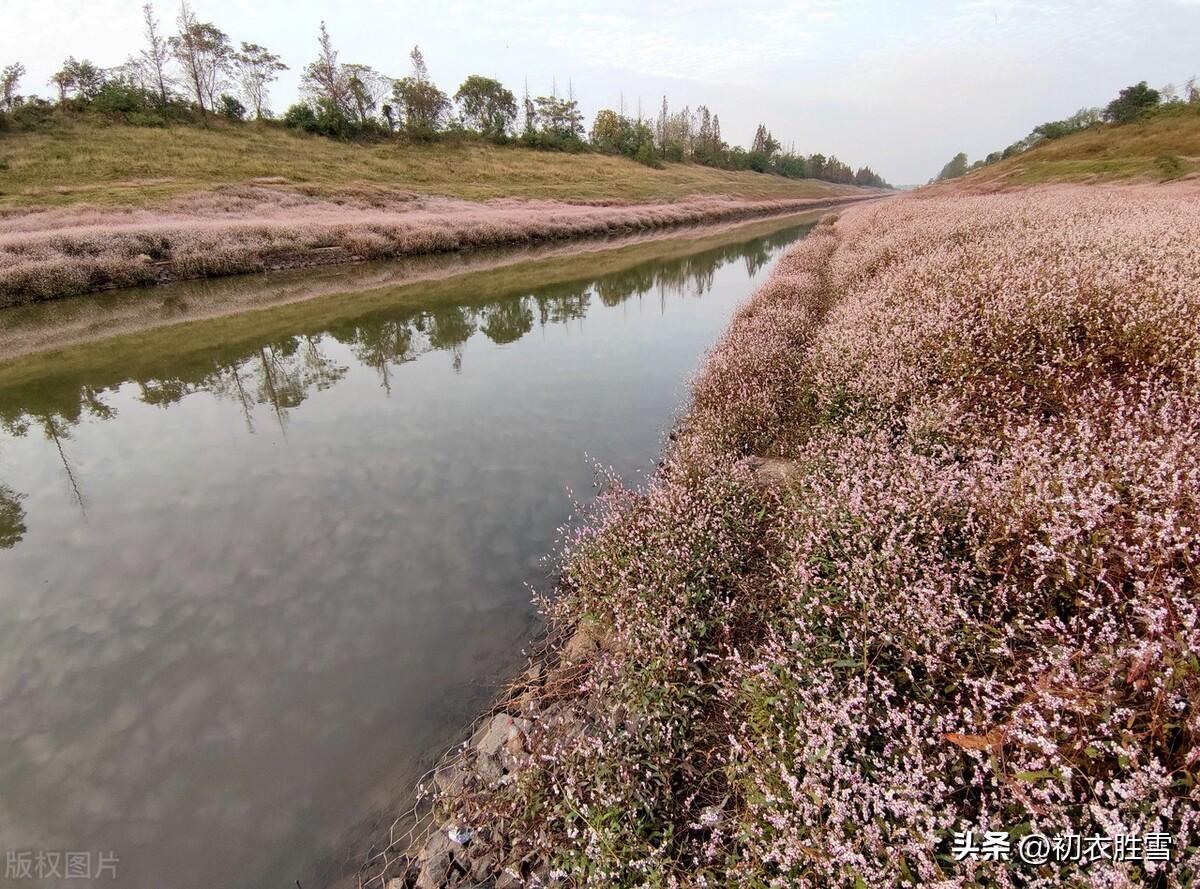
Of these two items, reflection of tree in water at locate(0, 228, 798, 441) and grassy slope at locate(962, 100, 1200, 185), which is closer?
reflection of tree in water at locate(0, 228, 798, 441)

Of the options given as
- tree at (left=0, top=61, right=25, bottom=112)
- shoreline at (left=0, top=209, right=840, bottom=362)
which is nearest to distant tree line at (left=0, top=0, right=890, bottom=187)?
tree at (left=0, top=61, right=25, bottom=112)

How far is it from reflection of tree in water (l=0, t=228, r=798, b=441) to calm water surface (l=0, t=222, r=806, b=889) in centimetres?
12

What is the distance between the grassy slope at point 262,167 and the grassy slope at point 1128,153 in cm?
3877

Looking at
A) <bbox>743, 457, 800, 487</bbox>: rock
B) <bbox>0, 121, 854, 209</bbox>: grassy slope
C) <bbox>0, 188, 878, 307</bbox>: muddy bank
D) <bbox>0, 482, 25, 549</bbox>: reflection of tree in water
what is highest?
<bbox>0, 121, 854, 209</bbox>: grassy slope

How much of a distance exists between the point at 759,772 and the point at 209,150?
233 ft

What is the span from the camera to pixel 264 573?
23.9 ft

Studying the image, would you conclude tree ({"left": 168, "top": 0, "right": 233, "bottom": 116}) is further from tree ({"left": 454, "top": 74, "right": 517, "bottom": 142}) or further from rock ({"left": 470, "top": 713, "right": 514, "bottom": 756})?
rock ({"left": 470, "top": 713, "right": 514, "bottom": 756})

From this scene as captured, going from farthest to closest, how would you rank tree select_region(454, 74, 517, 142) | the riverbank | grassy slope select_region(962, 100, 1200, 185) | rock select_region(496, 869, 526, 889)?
tree select_region(454, 74, 517, 142)
grassy slope select_region(962, 100, 1200, 185)
rock select_region(496, 869, 526, 889)
the riverbank

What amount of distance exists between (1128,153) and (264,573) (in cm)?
7178

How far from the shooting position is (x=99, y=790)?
473cm

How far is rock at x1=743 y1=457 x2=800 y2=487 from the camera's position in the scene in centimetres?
680

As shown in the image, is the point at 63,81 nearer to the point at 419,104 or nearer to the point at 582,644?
the point at 419,104

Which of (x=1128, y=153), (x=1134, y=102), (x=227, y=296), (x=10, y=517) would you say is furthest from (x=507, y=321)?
(x=1134, y=102)

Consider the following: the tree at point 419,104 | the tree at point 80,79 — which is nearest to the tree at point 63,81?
the tree at point 80,79
